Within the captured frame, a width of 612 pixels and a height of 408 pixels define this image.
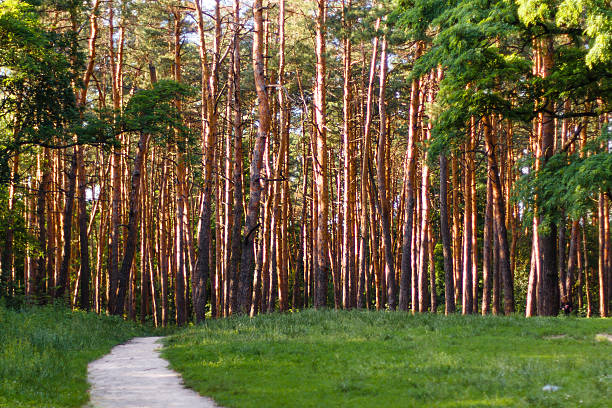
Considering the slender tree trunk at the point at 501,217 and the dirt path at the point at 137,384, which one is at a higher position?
the slender tree trunk at the point at 501,217

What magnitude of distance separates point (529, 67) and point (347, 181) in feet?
32.5

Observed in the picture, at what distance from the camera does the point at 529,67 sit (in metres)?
17.0

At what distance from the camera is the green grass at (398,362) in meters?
8.23

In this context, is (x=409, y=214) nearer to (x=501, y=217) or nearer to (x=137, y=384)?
(x=501, y=217)

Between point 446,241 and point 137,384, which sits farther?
point 446,241

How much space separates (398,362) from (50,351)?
751cm

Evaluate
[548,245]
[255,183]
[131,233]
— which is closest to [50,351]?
[255,183]

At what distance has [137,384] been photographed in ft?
32.9

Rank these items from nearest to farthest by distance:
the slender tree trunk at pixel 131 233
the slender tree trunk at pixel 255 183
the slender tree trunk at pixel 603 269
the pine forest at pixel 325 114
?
1. the pine forest at pixel 325 114
2. the slender tree trunk at pixel 255 183
3. the slender tree trunk at pixel 131 233
4. the slender tree trunk at pixel 603 269

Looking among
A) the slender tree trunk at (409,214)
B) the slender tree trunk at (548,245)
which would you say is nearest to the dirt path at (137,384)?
the slender tree trunk at (409,214)

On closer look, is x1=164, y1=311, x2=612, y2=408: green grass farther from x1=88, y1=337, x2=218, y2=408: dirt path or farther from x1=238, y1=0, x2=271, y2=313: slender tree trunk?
x1=238, y1=0, x2=271, y2=313: slender tree trunk

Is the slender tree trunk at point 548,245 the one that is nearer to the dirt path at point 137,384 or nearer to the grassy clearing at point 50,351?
the dirt path at point 137,384

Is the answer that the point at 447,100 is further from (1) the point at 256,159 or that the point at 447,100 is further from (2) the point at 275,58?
(2) the point at 275,58

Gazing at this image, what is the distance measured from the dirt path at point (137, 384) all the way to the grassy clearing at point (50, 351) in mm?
289
